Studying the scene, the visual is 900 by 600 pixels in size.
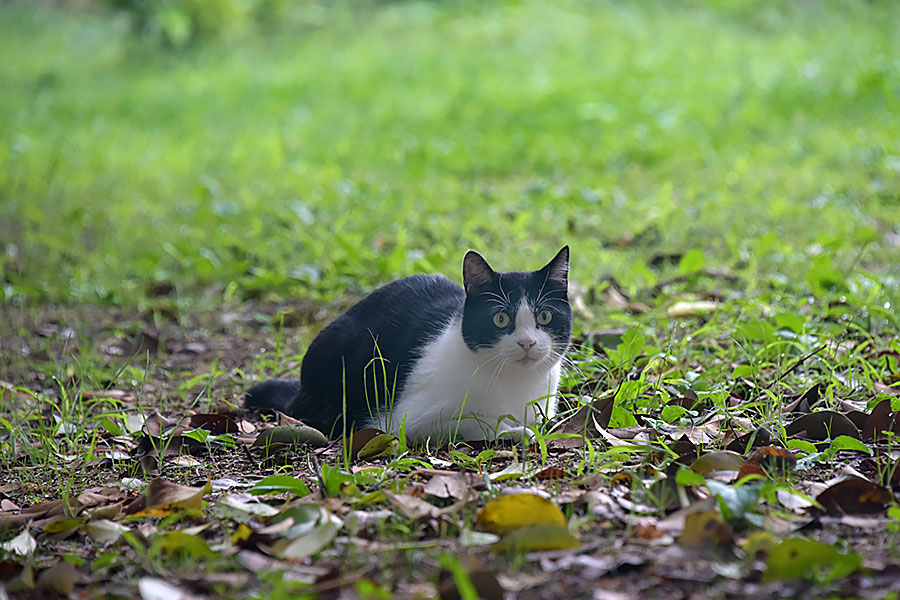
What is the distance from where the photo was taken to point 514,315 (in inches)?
102

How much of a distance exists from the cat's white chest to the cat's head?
2cm

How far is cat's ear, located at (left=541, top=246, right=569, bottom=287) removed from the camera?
8.73ft

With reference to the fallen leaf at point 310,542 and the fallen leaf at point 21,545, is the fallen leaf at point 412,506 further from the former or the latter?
the fallen leaf at point 21,545

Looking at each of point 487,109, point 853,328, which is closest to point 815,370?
point 853,328

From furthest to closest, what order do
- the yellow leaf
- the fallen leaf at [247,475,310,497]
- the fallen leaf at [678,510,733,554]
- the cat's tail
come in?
1. the cat's tail
2. the fallen leaf at [247,475,310,497]
3. the yellow leaf
4. the fallen leaf at [678,510,733,554]

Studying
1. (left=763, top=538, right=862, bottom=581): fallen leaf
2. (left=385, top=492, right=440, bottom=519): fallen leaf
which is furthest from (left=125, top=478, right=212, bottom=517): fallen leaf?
(left=763, top=538, right=862, bottom=581): fallen leaf

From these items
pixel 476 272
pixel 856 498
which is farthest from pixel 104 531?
pixel 856 498

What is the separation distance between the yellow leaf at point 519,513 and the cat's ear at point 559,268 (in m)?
0.94

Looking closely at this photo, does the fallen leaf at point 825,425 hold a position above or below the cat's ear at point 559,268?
below

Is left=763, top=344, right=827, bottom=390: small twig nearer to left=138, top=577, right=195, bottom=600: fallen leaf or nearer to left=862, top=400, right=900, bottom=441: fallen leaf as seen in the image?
left=862, top=400, right=900, bottom=441: fallen leaf

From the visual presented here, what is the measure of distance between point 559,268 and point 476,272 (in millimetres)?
263

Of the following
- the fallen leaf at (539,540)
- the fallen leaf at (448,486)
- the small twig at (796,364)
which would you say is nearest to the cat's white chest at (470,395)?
the fallen leaf at (448,486)

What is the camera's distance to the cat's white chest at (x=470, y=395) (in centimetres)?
260

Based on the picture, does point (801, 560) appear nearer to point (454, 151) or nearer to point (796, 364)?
point (796, 364)
